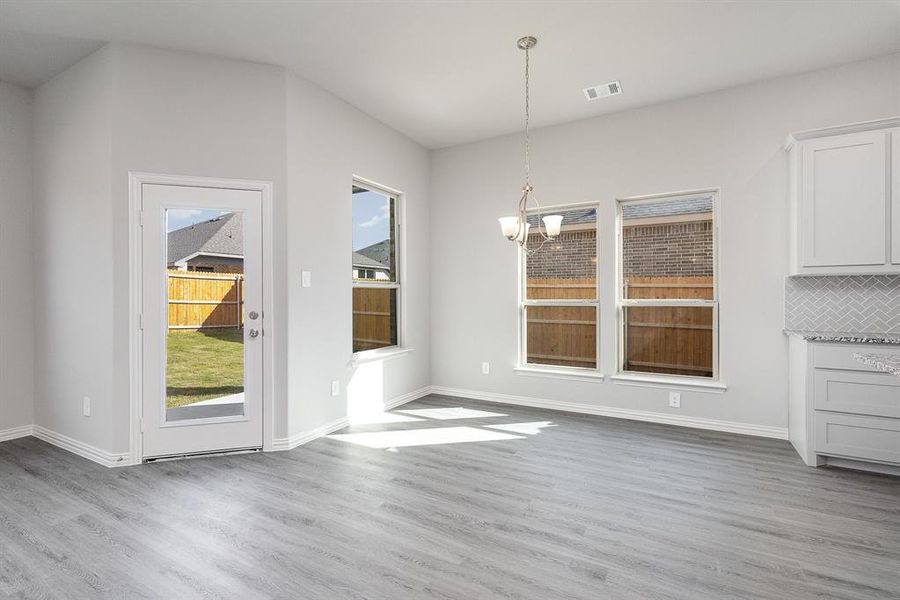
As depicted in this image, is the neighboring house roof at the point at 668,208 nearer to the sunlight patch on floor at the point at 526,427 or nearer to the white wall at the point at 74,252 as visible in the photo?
the sunlight patch on floor at the point at 526,427

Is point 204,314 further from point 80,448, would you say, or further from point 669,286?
point 669,286

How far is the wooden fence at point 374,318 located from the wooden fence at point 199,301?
1276 mm

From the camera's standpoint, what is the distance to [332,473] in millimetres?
3135

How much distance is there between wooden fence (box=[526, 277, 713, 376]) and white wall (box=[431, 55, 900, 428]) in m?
0.18

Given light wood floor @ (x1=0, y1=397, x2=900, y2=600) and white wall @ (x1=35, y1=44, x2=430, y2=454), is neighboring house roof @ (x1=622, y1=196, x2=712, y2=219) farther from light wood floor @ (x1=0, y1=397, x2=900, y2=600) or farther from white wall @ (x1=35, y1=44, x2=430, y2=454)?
white wall @ (x1=35, y1=44, x2=430, y2=454)

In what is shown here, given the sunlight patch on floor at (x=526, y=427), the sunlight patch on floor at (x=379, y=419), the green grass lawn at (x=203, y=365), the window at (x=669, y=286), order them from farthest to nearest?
the sunlight patch on floor at (x=379, y=419), the window at (x=669, y=286), the sunlight patch on floor at (x=526, y=427), the green grass lawn at (x=203, y=365)

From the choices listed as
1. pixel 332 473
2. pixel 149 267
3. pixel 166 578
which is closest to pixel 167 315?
pixel 149 267

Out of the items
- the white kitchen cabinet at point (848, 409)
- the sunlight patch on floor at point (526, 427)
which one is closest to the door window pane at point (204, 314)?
the sunlight patch on floor at point (526, 427)

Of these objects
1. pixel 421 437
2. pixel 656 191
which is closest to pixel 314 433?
pixel 421 437

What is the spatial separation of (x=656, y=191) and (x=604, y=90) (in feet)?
3.48

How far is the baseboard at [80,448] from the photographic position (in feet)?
10.7

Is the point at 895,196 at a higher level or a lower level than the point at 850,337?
higher

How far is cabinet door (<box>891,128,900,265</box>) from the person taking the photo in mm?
3129

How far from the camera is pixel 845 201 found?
328 cm
